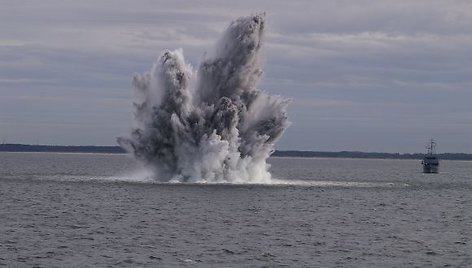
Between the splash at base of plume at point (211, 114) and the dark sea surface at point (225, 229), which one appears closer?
the dark sea surface at point (225, 229)

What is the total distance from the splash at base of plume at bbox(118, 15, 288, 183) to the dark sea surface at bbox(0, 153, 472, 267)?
239 inches

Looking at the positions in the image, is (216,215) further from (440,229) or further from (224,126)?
(224,126)

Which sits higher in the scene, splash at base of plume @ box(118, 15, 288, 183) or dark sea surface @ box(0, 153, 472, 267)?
splash at base of plume @ box(118, 15, 288, 183)

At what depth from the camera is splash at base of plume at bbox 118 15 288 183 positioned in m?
119

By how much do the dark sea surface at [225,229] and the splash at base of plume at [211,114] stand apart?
6061 mm

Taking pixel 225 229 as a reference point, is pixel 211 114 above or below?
above

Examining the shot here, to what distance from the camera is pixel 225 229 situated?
69.8 meters

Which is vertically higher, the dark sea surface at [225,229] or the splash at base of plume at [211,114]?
the splash at base of plume at [211,114]

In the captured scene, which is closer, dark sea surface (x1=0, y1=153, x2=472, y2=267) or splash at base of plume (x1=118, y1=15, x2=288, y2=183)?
dark sea surface (x1=0, y1=153, x2=472, y2=267)

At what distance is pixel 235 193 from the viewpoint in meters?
107

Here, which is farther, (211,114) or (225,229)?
(211,114)

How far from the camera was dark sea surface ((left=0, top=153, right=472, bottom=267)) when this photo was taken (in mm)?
53156

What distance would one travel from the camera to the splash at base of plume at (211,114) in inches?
4700

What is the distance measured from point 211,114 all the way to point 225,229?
170ft
